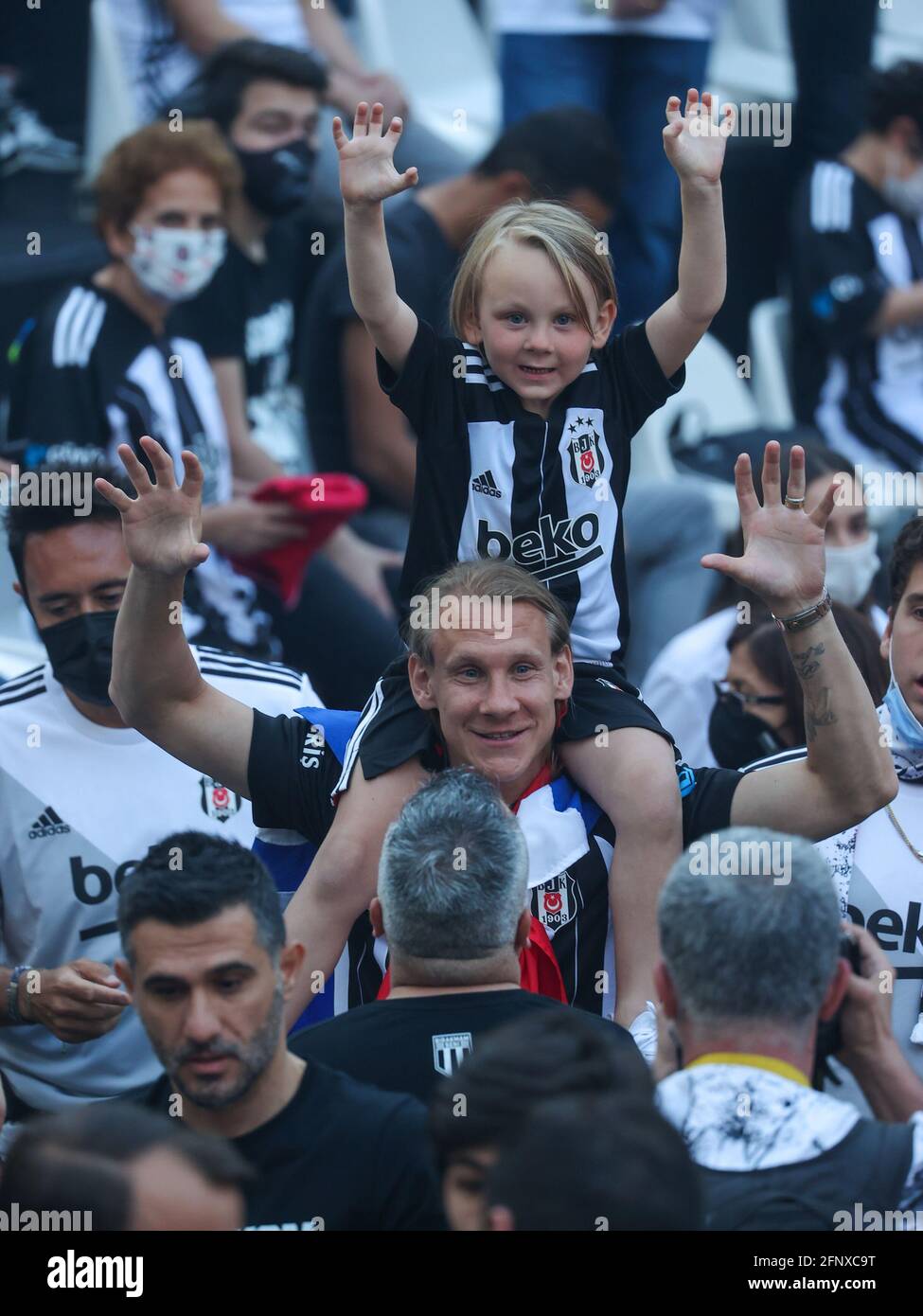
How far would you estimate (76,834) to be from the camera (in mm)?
3850

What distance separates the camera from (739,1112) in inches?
92.3

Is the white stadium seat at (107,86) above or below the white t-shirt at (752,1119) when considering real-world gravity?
above

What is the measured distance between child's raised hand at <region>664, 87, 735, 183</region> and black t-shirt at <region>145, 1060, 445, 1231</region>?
1.65m

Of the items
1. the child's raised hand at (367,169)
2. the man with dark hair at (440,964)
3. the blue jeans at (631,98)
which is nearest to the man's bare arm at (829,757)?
the man with dark hair at (440,964)

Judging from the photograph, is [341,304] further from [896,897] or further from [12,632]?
[896,897]

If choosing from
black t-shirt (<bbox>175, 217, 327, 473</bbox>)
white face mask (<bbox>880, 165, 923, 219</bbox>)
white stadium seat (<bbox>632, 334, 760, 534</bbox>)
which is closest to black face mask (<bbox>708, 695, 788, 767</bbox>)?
white stadium seat (<bbox>632, 334, 760, 534</bbox>)

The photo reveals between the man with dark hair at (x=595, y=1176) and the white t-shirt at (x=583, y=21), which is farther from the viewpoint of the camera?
the white t-shirt at (x=583, y=21)

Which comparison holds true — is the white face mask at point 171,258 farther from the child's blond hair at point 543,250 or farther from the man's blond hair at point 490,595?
the man's blond hair at point 490,595

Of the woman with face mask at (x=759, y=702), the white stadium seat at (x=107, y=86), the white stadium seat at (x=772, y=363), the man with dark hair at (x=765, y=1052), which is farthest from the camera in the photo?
the white stadium seat at (x=772, y=363)

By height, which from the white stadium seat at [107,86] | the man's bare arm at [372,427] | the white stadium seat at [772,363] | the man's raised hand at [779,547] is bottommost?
the man's raised hand at [779,547]

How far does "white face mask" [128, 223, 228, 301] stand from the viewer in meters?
5.43

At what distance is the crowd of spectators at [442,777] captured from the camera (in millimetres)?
2340

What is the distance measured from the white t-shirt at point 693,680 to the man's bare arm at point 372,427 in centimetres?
121
